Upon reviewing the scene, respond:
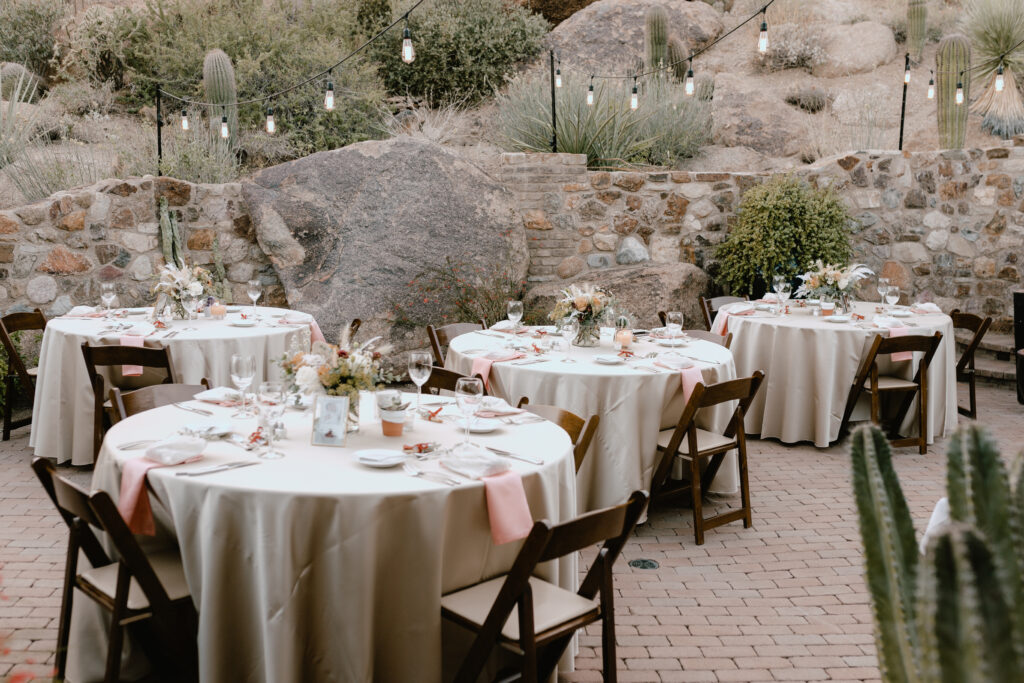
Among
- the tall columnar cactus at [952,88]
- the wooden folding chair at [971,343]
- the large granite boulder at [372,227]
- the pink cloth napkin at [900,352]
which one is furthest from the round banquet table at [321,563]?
the tall columnar cactus at [952,88]

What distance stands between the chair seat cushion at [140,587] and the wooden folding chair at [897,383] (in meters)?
4.90

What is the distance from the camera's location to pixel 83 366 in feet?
18.4

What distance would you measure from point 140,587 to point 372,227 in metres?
5.87

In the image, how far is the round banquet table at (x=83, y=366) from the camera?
5.43m

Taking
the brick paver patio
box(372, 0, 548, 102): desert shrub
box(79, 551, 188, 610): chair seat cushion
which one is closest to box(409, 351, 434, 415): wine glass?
box(79, 551, 188, 610): chair seat cushion

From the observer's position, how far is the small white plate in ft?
9.35

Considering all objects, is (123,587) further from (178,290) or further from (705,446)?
(178,290)

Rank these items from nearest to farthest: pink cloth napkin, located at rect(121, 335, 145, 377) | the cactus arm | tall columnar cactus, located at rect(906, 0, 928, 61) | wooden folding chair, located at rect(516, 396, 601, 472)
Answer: the cactus arm, wooden folding chair, located at rect(516, 396, 601, 472), pink cloth napkin, located at rect(121, 335, 145, 377), tall columnar cactus, located at rect(906, 0, 928, 61)

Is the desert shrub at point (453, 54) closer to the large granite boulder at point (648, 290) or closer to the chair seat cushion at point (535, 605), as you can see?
the large granite boulder at point (648, 290)

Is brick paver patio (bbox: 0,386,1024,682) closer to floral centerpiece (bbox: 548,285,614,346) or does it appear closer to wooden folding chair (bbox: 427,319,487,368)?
floral centerpiece (bbox: 548,285,614,346)

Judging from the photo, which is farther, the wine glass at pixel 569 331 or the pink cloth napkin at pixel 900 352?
the pink cloth napkin at pixel 900 352

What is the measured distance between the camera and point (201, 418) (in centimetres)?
351

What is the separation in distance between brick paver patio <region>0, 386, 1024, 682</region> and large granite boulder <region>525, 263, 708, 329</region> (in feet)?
9.04

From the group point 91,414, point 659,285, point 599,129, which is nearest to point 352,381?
point 91,414
